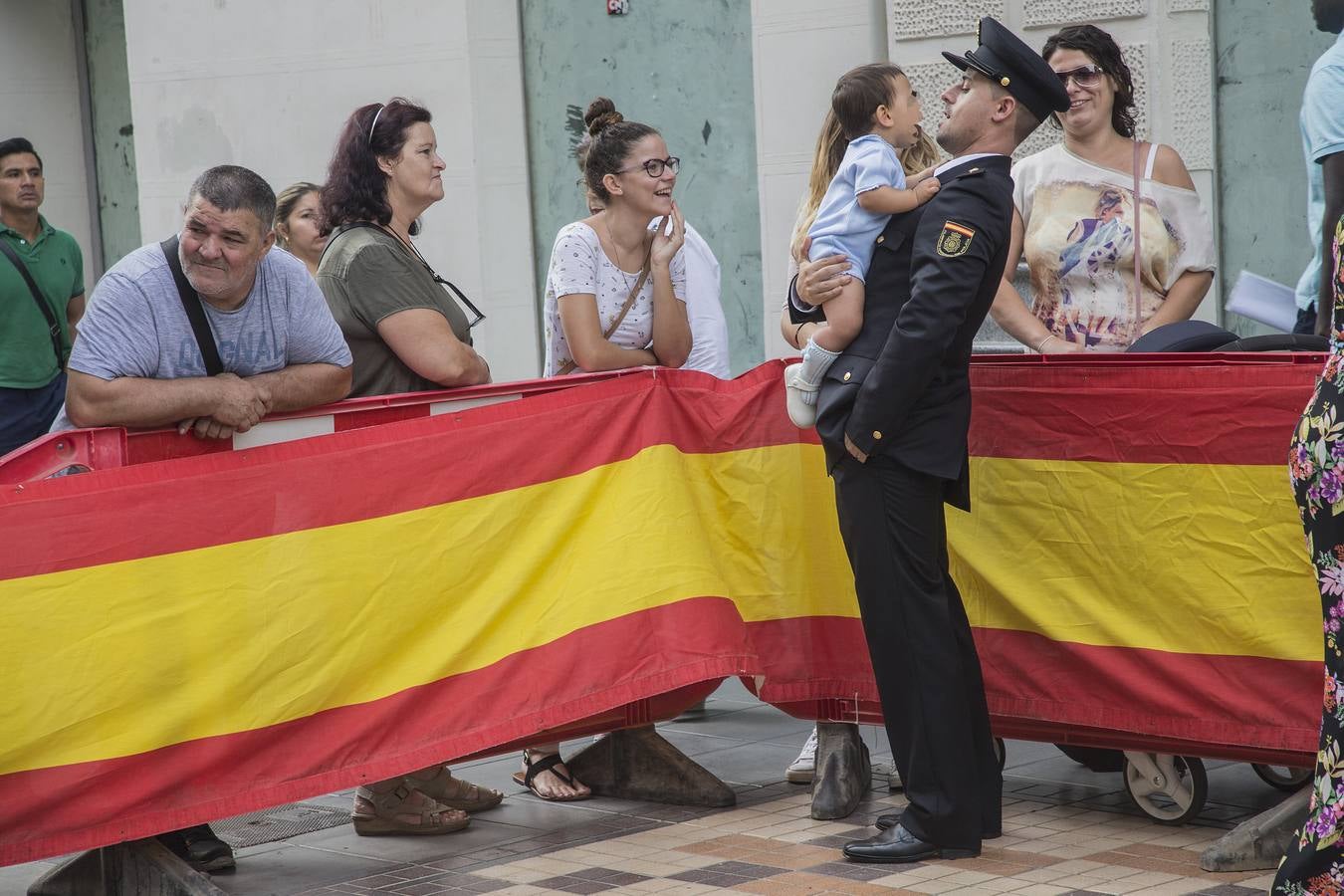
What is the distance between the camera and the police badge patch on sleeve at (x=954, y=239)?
4.59 meters

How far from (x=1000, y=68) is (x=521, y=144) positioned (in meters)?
6.09

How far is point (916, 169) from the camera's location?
224 inches

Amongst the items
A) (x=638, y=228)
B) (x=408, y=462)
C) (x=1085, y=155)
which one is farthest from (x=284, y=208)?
(x=1085, y=155)

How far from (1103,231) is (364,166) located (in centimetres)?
243

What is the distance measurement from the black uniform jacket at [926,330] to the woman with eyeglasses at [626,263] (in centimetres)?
104

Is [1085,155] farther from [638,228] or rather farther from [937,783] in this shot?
[937,783]

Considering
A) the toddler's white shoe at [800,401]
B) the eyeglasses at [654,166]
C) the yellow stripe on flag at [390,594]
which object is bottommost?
the yellow stripe on flag at [390,594]

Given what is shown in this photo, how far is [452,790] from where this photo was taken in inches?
222

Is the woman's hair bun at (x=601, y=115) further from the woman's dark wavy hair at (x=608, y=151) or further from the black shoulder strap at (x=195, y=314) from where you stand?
the black shoulder strap at (x=195, y=314)

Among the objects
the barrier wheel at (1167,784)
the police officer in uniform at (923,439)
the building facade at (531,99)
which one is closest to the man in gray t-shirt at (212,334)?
the police officer in uniform at (923,439)

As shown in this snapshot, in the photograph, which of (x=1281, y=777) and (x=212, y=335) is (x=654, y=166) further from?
(x=1281, y=777)

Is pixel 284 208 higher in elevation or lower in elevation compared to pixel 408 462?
higher

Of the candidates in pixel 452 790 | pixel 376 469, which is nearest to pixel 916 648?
pixel 376 469

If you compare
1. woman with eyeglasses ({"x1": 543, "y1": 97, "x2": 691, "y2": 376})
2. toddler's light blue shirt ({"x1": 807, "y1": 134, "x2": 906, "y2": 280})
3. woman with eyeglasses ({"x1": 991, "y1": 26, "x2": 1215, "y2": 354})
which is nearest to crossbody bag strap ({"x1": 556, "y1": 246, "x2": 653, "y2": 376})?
woman with eyeglasses ({"x1": 543, "y1": 97, "x2": 691, "y2": 376})
